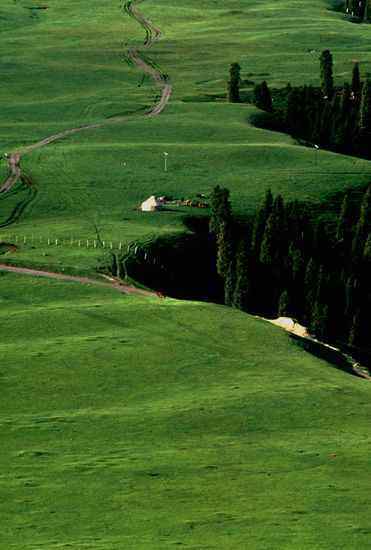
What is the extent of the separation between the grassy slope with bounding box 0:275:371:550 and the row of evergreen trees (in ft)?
108

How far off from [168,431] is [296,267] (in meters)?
77.7

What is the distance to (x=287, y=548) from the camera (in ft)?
201

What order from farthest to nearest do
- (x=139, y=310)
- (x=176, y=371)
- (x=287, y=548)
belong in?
1. (x=139, y=310)
2. (x=176, y=371)
3. (x=287, y=548)

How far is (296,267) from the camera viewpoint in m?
156

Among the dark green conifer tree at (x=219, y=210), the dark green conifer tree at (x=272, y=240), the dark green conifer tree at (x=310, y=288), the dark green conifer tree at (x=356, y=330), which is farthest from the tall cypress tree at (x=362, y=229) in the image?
the dark green conifer tree at (x=219, y=210)

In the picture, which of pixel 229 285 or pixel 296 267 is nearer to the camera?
pixel 229 285

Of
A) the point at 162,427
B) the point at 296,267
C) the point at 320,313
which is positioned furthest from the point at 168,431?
the point at 296,267

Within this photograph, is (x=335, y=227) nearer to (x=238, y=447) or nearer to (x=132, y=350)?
(x=132, y=350)

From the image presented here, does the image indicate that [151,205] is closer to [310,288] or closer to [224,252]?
[224,252]

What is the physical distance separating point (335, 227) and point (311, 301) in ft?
94.5

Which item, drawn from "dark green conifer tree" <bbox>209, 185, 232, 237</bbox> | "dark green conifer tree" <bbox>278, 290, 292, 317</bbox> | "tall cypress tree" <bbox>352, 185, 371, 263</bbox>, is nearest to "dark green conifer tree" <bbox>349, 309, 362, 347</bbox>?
"dark green conifer tree" <bbox>278, 290, 292, 317</bbox>

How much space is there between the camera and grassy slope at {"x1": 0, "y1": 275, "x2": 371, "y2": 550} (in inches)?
2544

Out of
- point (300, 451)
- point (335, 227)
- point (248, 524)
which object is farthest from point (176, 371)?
point (335, 227)

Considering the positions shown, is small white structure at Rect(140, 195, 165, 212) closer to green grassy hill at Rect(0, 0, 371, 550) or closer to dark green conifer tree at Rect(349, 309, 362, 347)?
green grassy hill at Rect(0, 0, 371, 550)
